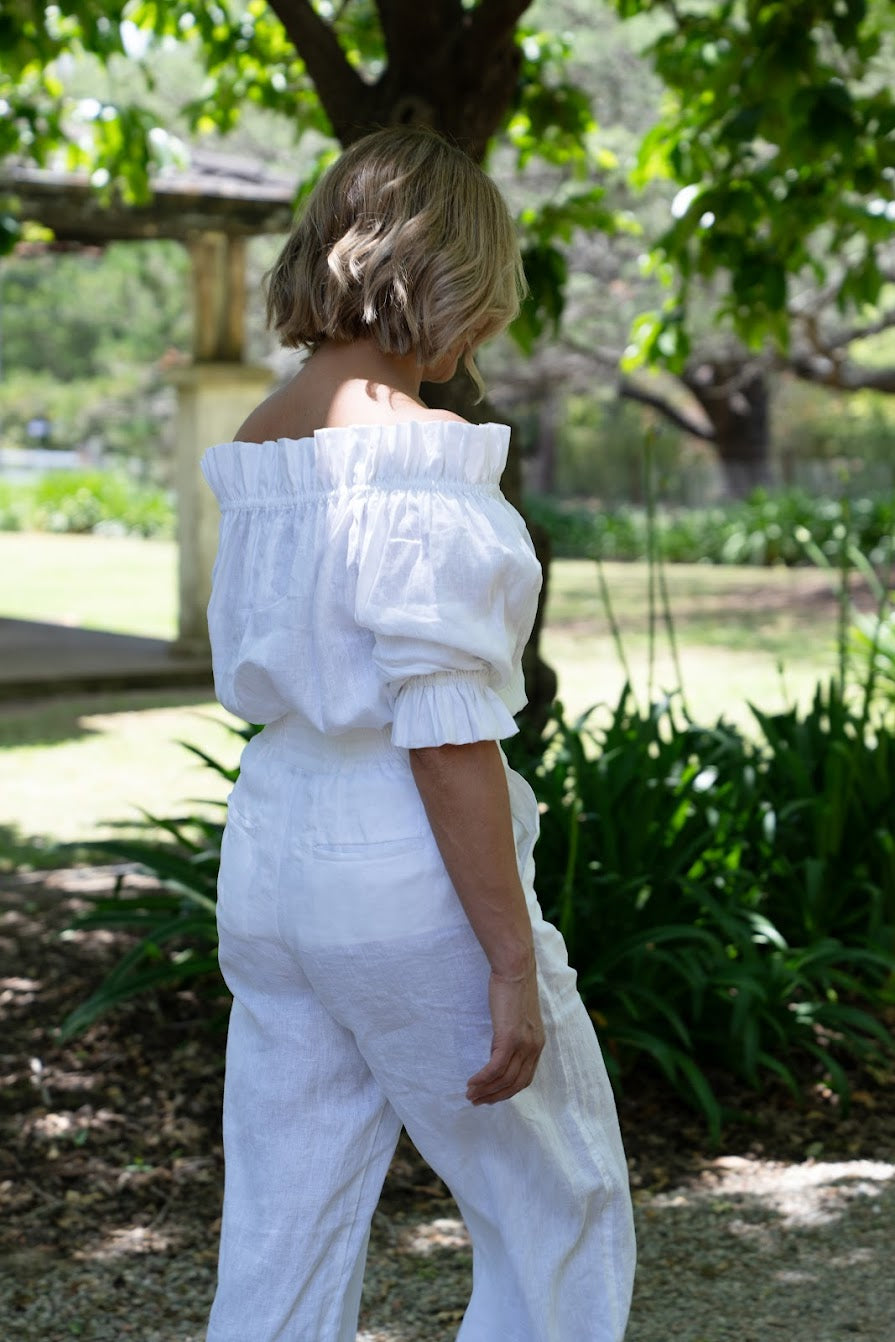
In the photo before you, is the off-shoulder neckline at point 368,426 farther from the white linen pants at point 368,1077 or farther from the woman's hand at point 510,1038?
the woman's hand at point 510,1038

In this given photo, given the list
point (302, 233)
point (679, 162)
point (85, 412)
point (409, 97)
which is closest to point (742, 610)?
point (679, 162)

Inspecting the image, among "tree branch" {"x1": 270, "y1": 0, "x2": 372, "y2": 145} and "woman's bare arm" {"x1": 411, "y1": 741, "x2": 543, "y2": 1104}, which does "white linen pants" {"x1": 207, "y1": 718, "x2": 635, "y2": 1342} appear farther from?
"tree branch" {"x1": 270, "y1": 0, "x2": 372, "y2": 145}

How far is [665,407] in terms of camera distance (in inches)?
1025

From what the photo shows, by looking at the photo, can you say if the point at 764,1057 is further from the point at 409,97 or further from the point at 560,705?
the point at 409,97

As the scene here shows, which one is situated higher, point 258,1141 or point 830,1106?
point 258,1141

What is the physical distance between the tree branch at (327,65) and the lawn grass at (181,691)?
189 cm

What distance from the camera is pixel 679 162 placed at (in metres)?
5.70

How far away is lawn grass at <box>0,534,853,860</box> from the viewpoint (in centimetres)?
729

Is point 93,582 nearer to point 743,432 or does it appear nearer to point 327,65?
point 743,432

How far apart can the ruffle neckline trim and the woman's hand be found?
55cm

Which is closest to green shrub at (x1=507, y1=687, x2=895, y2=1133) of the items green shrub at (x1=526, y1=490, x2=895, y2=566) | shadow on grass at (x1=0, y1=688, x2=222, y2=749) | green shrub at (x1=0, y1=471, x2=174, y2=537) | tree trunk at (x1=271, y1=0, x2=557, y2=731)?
tree trunk at (x1=271, y1=0, x2=557, y2=731)

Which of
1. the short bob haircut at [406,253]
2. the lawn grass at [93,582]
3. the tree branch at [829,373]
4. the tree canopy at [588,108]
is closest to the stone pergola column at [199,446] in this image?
the lawn grass at [93,582]

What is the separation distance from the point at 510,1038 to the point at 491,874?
0.63ft

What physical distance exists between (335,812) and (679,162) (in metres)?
4.51
